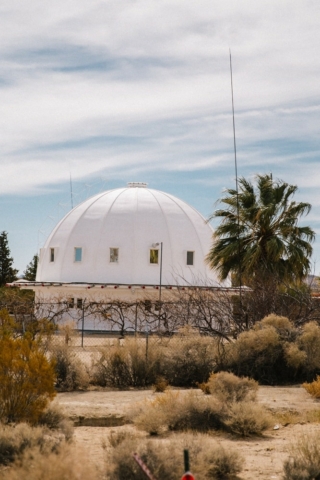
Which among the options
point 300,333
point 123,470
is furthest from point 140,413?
point 300,333

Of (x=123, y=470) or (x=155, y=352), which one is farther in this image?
(x=155, y=352)

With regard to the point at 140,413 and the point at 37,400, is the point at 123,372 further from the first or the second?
the point at 37,400

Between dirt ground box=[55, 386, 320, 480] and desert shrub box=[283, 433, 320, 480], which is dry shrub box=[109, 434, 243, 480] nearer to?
dirt ground box=[55, 386, 320, 480]

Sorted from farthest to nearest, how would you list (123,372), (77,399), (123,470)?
(123,372), (77,399), (123,470)

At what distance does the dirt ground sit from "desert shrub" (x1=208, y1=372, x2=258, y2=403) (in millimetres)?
717

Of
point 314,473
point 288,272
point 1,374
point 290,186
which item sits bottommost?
point 314,473

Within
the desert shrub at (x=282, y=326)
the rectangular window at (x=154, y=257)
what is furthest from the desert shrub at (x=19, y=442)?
the rectangular window at (x=154, y=257)

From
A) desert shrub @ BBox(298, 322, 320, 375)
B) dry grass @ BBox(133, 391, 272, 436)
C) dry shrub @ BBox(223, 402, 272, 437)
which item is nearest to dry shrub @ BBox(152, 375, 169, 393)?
desert shrub @ BBox(298, 322, 320, 375)

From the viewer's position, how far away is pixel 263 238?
30469 millimetres

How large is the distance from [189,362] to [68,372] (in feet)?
9.39

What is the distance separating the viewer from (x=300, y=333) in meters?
19.5

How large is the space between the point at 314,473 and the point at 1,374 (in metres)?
4.70

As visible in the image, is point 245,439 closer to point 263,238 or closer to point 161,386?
point 161,386

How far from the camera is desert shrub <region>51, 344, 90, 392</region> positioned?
16906 mm
